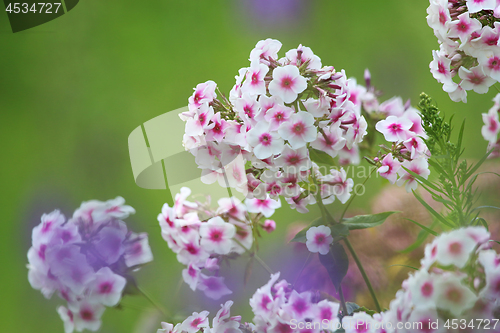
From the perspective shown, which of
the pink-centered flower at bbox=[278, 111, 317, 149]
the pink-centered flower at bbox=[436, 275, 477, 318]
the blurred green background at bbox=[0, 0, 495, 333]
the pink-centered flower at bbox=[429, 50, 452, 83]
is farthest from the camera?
the blurred green background at bbox=[0, 0, 495, 333]

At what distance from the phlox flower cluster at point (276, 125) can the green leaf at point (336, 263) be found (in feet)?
0.21

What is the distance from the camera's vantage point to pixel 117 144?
1177mm

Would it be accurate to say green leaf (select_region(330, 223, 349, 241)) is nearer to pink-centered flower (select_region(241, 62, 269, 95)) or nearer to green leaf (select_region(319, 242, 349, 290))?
green leaf (select_region(319, 242, 349, 290))

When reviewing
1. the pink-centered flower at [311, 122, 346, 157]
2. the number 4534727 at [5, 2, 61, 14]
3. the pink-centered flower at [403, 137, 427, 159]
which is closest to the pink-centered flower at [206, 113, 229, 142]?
the pink-centered flower at [311, 122, 346, 157]

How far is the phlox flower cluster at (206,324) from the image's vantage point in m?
0.44

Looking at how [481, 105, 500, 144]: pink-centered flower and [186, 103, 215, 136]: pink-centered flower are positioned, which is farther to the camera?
[481, 105, 500, 144]: pink-centered flower

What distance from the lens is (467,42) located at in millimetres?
508

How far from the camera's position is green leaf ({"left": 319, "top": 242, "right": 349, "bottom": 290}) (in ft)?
1.57

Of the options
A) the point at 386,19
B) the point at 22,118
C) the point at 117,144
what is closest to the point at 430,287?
the point at 117,144

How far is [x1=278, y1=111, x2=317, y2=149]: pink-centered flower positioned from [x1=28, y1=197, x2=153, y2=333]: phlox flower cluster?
0.63ft

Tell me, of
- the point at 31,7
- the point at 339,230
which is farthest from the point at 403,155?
the point at 31,7

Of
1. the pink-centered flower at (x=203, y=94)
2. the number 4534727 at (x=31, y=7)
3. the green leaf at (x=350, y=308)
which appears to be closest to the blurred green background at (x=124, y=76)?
the number 4534727 at (x=31, y=7)

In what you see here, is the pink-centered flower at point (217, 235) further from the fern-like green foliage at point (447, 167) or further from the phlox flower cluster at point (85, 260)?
the fern-like green foliage at point (447, 167)

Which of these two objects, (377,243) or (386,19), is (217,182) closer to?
(377,243)
